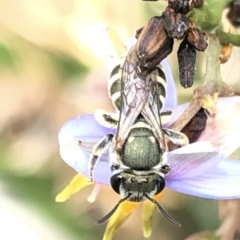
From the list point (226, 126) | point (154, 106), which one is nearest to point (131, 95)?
point (154, 106)

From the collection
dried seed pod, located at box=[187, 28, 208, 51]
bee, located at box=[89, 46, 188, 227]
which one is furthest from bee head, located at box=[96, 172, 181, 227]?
dried seed pod, located at box=[187, 28, 208, 51]

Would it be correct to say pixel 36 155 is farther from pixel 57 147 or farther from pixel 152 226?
pixel 152 226

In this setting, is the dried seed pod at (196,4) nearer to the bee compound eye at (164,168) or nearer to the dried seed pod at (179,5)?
the dried seed pod at (179,5)

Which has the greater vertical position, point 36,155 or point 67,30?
point 67,30

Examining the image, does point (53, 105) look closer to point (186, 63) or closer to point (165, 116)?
point (165, 116)

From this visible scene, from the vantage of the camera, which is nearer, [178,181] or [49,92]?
[178,181]

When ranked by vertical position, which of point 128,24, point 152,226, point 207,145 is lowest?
point 152,226

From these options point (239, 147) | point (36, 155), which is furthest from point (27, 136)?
point (239, 147)

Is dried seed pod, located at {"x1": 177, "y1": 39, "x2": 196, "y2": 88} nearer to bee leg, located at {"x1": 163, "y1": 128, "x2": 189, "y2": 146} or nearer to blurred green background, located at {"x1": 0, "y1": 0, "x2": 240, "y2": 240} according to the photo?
bee leg, located at {"x1": 163, "y1": 128, "x2": 189, "y2": 146}
